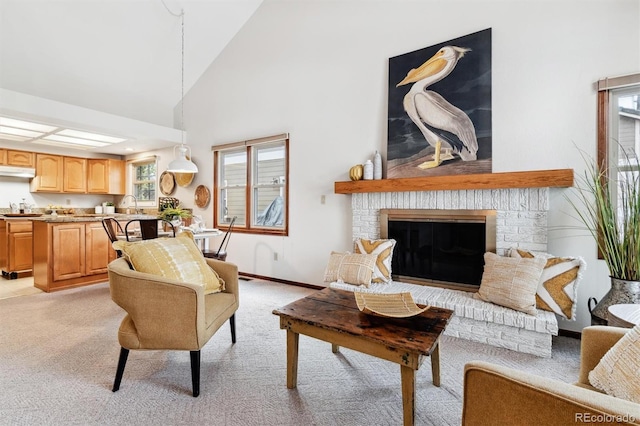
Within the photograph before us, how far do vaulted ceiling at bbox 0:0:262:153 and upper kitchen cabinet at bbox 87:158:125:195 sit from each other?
1644 mm

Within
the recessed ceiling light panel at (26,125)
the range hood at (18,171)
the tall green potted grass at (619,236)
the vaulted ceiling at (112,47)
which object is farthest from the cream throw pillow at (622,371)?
the range hood at (18,171)

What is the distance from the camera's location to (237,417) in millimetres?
1536

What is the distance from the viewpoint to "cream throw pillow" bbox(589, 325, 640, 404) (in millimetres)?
918

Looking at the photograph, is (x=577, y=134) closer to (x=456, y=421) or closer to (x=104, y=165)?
(x=456, y=421)

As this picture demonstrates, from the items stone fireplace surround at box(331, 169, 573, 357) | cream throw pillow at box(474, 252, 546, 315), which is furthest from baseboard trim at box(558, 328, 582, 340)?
cream throw pillow at box(474, 252, 546, 315)

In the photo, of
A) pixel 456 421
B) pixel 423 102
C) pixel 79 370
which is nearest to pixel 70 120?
pixel 79 370

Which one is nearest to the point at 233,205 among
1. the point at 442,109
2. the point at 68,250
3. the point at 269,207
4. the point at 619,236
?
the point at 269,207

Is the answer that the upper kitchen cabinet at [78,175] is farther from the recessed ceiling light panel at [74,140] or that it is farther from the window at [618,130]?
the window at [618,130]

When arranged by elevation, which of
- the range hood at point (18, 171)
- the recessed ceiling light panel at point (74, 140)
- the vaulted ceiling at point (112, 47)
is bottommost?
the range hood at point (18, 171)

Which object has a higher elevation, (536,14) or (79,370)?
(536,14)

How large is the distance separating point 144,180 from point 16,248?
2313mm

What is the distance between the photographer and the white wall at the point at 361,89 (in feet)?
8.25

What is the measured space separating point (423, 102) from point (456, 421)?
9.19ft

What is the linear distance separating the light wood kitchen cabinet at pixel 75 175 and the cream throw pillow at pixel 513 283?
7.04 meters
